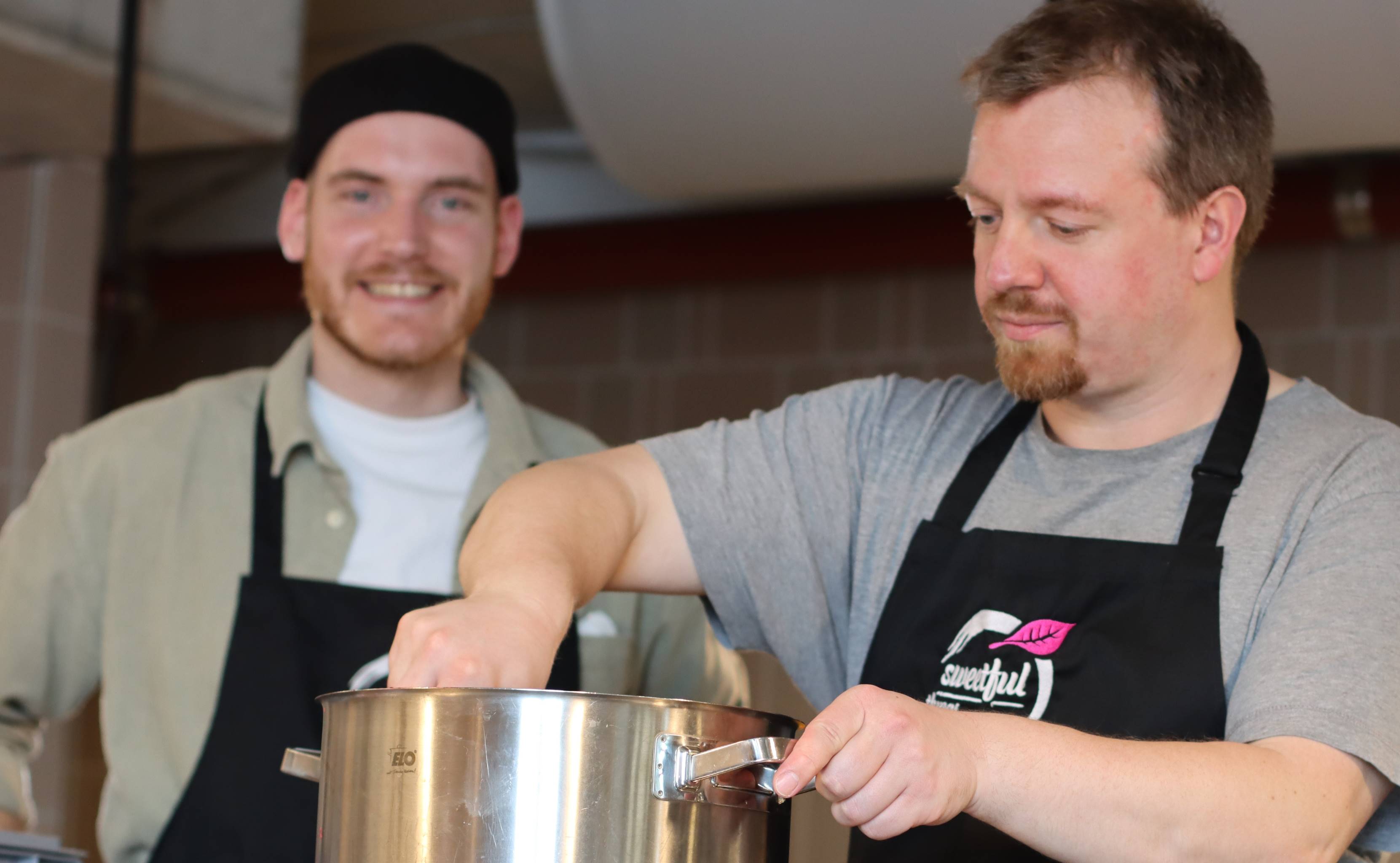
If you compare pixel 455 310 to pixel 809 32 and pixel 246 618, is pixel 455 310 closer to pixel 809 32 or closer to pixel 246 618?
pixel 246 618

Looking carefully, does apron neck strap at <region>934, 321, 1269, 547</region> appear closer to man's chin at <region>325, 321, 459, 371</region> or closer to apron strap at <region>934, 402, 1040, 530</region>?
apron strap at <region>934, 402, 1040, 530</region>

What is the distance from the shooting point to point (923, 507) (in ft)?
4.61

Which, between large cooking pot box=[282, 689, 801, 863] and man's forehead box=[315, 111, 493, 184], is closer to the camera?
large cooking pot box=[282, 689, 801, 863]

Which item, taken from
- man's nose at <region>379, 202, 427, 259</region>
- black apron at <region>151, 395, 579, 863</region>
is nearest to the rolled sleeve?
black apron at <region>151, 395, 579, 863</region>

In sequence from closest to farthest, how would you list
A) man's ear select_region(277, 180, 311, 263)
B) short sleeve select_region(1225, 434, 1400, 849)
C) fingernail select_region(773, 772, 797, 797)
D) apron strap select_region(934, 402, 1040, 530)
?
fingernail select_region(773, 772, 797, 797)
short sleeve select_region(1225, 434, 1400, 849)
apron strap select_region(934, 402, 1040, 530)
man's ear select_region(277, 180, 311, 263)

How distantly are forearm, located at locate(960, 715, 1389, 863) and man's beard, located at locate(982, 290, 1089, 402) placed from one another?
0.37 m

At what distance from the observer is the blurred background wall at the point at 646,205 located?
8.77 ft

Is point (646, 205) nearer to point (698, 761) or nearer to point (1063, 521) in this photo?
point (1063, 521)

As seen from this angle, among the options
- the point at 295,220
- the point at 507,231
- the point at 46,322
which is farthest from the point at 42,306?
the point at 507,231

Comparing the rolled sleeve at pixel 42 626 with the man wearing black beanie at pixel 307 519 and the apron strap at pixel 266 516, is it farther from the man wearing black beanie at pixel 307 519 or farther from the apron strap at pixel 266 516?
the apron strap at pixel 266 516

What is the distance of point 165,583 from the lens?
6.00 feet

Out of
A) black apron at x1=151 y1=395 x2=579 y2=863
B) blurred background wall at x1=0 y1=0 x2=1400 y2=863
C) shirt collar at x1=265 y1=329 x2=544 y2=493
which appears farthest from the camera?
blurred background wall at x1=0 y1=0 x2=1400 y2=863

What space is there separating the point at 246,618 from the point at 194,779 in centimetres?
19

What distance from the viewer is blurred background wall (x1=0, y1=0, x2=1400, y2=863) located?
2672 millimetres
